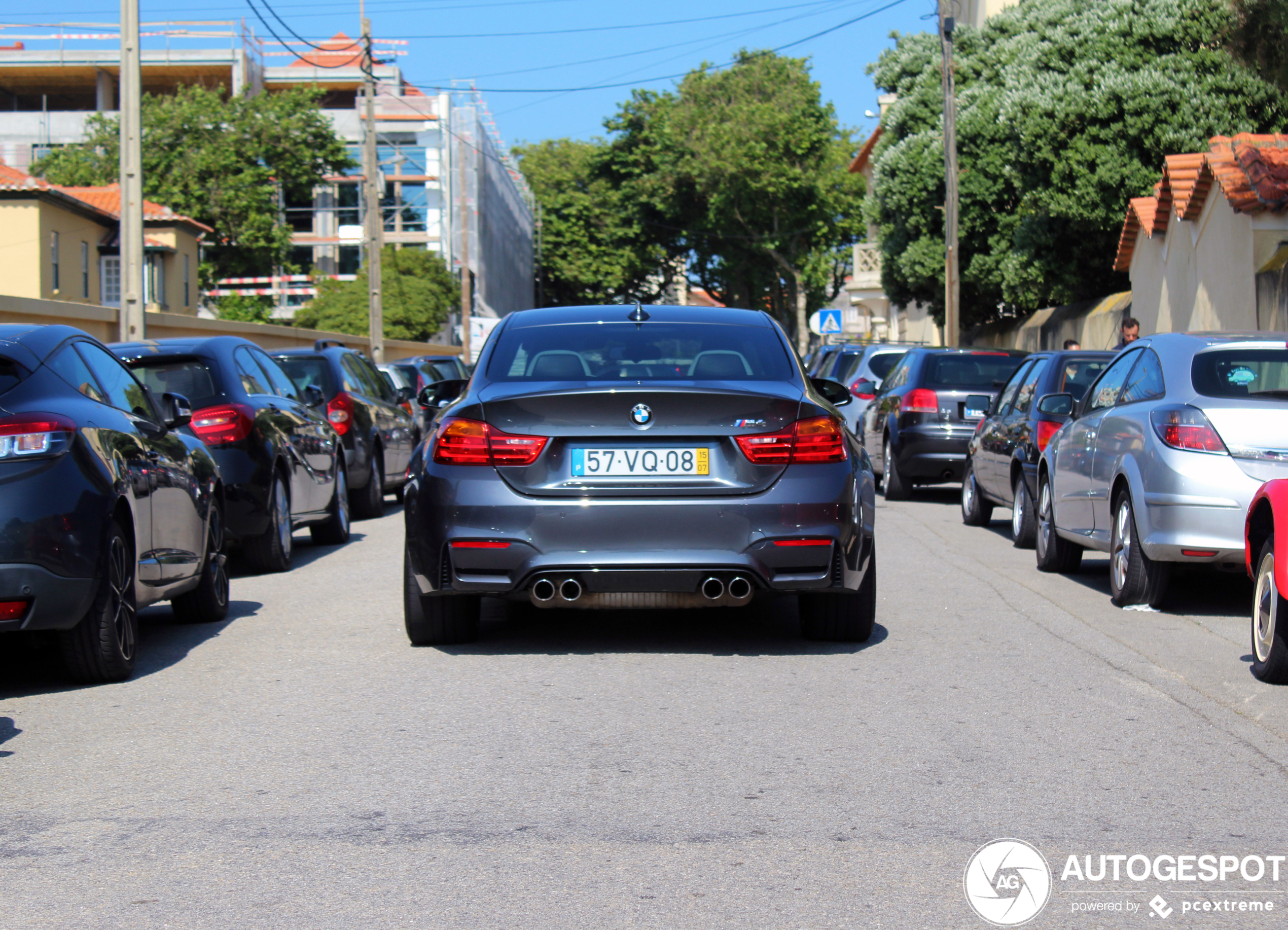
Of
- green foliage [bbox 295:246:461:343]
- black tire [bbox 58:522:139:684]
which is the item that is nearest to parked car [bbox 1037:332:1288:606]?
black tire [bbox 58:522:139:684]

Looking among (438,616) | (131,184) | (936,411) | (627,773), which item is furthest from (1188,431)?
(131,184)

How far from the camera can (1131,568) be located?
8883 millimetres

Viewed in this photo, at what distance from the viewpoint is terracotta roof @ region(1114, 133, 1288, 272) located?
64.5 feet

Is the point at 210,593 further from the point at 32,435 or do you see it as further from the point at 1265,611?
the point at 1265,611

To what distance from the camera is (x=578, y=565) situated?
6672mm

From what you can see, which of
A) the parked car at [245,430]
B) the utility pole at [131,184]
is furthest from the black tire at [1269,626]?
the utility pole at [131,184]

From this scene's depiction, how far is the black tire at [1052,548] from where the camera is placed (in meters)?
10.8

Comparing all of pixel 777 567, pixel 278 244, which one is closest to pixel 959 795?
pixel 777 567

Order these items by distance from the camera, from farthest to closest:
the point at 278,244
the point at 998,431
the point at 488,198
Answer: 1. the point at 488,198
2. the point at 278,244
3. the point at 998,431

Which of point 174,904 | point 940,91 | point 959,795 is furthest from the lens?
point 940,91

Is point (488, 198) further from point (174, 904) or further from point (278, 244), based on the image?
point (174, 904)

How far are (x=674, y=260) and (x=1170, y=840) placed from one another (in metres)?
72.3

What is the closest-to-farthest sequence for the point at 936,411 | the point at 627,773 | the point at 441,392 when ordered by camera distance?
the point at 627,773, the point at 441,392, the point at 936,411

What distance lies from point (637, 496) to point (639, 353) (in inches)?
39.1
